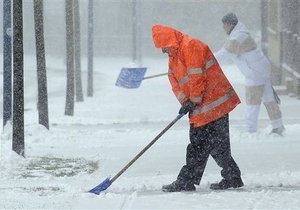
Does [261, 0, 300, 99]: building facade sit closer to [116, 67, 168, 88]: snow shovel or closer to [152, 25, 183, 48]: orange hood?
[116, 67, 168, 88]: snow shovel

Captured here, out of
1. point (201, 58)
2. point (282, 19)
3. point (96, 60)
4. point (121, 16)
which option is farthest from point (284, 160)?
point (121, 16)

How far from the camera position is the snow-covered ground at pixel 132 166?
7.00m

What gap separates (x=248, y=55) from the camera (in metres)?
10.8

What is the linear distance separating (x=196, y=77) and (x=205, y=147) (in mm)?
692

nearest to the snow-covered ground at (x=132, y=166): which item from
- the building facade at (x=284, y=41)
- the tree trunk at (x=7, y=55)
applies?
the tree trunk at (x=7, y=55)

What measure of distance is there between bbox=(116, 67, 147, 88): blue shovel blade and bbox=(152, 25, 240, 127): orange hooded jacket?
5877 millimetres

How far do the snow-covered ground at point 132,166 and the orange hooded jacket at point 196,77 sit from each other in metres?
0.75

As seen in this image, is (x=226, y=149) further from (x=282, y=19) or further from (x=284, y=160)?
(x=282, y=19)

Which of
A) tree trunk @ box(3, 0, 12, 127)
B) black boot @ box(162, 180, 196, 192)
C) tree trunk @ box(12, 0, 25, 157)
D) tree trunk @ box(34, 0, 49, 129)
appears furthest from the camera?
tree trunk @ box(34, 0, 49, 129)

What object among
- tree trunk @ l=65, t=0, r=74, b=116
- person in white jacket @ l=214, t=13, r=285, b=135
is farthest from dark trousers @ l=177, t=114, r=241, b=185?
tree trunk @ l=65, t=0, r=74, b=116

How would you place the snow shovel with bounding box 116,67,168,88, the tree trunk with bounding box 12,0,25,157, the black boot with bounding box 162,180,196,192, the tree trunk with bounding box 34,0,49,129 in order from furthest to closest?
the snow shovel with bounding box 116,67,168,88, the tree trunk with bounding box 34,0,49,129, the tree trunk with bounding box 12,0,25,157, the black boot with bounding box 162,180,196,192

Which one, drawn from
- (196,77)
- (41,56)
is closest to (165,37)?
(196,77)

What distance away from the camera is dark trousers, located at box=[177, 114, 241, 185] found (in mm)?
7398

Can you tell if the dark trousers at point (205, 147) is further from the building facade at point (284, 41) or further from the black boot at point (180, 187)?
the building facade at point (284, 41)
